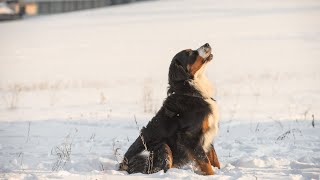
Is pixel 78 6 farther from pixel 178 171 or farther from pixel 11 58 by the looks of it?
pixel 178 171

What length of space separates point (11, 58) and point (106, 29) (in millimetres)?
8964

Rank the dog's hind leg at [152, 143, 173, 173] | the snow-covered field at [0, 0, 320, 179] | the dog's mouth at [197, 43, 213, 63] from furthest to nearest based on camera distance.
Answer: the snow-covered field at [0, 0, 320, 179], the dog's mouth at [197, 43, 213, 63], the dog's hind leg at [152, 143, 173, 173]

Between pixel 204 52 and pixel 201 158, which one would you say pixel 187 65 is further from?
pixel 201 158

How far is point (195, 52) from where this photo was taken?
641cm

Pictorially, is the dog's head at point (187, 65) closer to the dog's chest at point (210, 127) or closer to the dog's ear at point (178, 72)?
the dog's ear at point (178, 72)

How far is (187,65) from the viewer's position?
6.27 meters

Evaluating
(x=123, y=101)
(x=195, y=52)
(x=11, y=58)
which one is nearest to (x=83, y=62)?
(x=11, y=58)

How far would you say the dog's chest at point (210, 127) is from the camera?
6.05 metres

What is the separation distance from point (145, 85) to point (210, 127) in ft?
25.3

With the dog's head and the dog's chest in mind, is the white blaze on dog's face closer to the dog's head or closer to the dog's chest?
the dog's head

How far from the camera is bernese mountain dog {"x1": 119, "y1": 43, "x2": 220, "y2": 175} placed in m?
5.98

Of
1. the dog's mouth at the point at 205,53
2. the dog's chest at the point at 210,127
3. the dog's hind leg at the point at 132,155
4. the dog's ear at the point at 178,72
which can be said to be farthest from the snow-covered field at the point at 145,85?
the dog's mouth at the point at 205,53

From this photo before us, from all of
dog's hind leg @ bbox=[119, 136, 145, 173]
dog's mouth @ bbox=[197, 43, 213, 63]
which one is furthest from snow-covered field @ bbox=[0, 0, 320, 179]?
dog's mouth @ bbox=[197, 43, 213, 63]

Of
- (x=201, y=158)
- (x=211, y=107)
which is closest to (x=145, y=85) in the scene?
(x=211, y=107)
